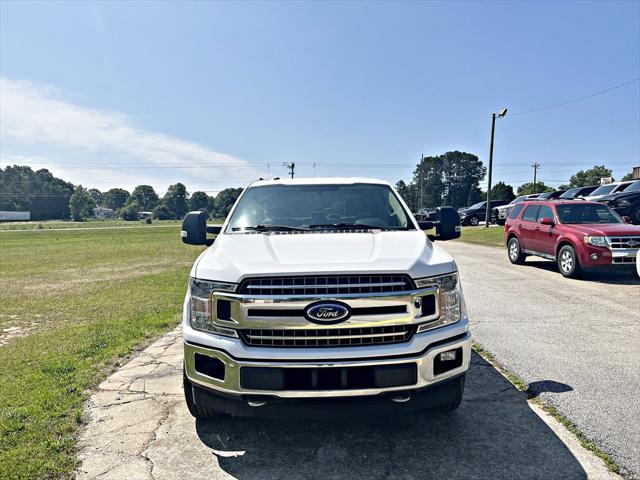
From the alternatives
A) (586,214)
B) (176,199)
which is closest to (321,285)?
(586,214)

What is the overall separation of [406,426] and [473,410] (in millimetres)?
619

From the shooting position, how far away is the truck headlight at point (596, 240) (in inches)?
367

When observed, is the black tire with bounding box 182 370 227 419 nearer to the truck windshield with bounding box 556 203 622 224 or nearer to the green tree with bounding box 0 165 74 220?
the truck windshield with bounding box 556 203 622 224

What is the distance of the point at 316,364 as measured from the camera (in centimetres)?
264

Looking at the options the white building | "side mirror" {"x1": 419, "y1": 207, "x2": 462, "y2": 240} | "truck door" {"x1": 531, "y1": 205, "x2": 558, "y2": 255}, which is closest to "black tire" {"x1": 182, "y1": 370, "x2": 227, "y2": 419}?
"side mirror" {"x1": 419, "y1": 207, "x2": 462, "y2": 240}

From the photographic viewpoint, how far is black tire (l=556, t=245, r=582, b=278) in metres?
9.70

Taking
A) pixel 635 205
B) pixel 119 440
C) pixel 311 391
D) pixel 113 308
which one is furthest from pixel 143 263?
pixel 635 205

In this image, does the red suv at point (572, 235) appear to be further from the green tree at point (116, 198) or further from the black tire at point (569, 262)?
the green tree at point (116, 198)

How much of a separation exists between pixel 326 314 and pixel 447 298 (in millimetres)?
833

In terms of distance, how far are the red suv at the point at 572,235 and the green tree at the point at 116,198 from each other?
616 feet

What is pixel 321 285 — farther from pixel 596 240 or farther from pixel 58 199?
pixel 58 199

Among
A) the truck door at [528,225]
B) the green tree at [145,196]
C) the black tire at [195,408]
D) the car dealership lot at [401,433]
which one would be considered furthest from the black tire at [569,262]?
the green tree at [145,196]

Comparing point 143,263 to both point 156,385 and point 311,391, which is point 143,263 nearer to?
point 156,385

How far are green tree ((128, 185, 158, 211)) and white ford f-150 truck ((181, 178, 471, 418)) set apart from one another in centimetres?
17098
